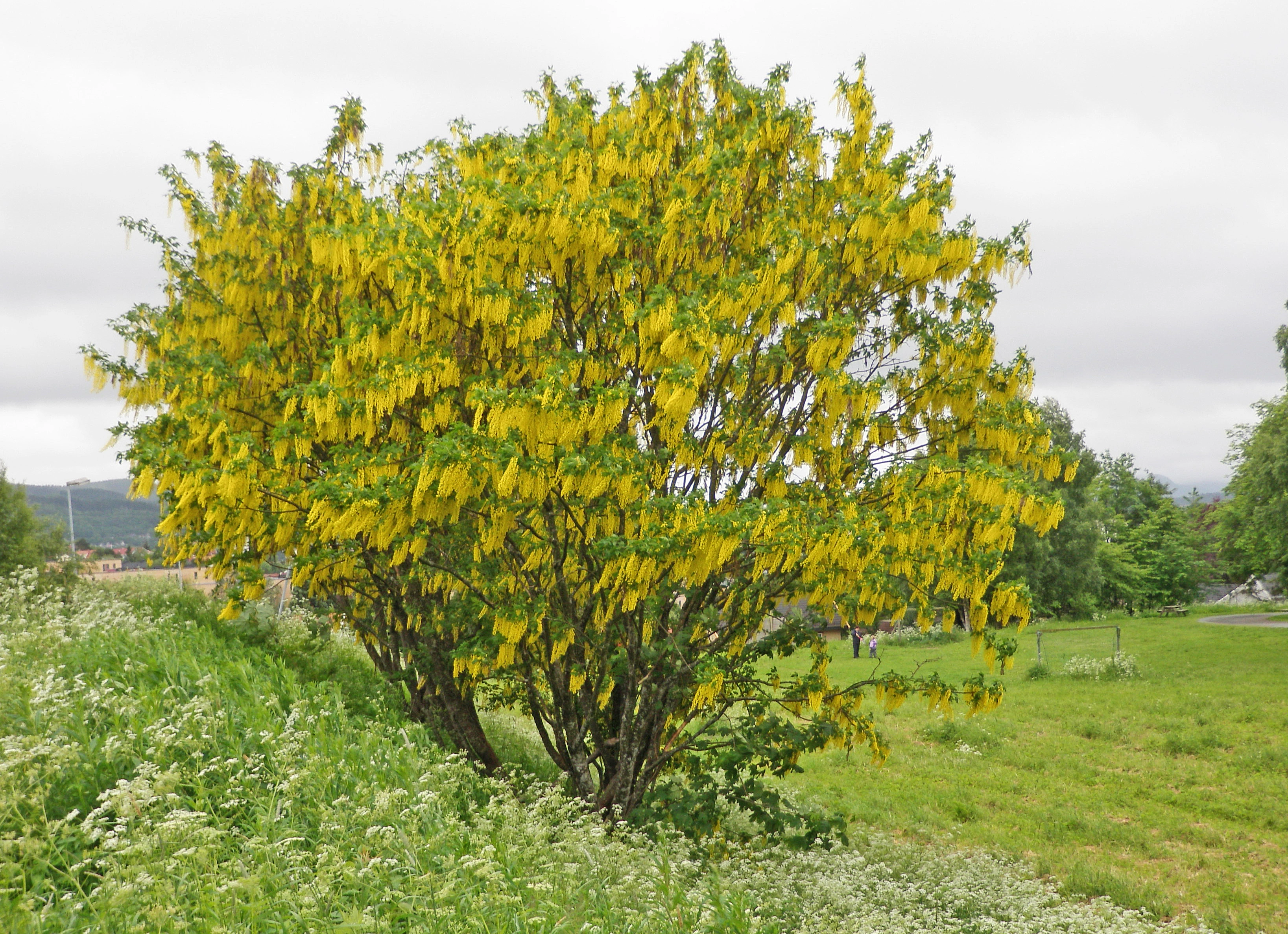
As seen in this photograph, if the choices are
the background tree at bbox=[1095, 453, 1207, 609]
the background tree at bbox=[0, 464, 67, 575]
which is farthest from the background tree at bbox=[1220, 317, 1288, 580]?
the background tree at bbox=[0, 464, 67, 575]

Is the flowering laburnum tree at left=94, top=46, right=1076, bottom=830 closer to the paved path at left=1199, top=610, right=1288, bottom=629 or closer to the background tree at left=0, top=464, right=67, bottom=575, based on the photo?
the background tree at left=0, top=464, right=67, bottom=575

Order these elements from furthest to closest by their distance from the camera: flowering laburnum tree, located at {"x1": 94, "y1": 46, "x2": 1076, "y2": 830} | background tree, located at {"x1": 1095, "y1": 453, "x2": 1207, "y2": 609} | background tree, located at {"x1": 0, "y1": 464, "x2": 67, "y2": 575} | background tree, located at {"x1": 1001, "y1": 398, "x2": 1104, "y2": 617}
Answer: background tree, located at {"x1": 1095, "y1": 453, "x2": 1207, "y2": 609} < background tree, located at {"x1": 1001, "y1": 398, "x2": 1104, "y2": 617} < background tree, located at {"x1": 0, "y1": 464, "x2": 67, "y2": 575} < flowering laburnum tree, located at {"x1": 94, "y1": 46, "x2": 1076, "y2": 830}

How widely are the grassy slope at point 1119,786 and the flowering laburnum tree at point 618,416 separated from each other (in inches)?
108

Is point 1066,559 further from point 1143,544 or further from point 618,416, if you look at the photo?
point 618,416

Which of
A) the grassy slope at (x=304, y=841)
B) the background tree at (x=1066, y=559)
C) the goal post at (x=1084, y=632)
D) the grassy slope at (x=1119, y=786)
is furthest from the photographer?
the background tree at (x=1066, y=559)

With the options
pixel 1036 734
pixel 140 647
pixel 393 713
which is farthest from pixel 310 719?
pixel 1036 734

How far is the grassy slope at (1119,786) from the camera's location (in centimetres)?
768

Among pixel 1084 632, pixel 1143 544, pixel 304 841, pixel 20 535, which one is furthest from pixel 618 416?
pixel 1143 544

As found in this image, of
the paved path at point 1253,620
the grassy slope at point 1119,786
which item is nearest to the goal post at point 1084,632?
the grassy slope at point 1119,786

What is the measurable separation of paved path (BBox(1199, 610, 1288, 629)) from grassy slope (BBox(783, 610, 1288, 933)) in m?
14.7

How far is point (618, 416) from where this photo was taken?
516 centimetres

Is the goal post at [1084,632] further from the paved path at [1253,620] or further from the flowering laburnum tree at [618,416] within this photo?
the flowering laburnum tree at [618,416]

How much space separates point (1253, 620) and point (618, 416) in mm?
40241

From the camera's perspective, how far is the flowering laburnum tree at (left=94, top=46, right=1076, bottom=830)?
541cm
